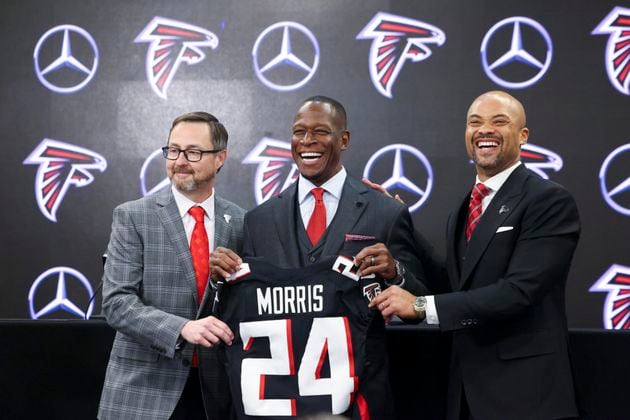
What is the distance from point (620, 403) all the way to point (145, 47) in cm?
375

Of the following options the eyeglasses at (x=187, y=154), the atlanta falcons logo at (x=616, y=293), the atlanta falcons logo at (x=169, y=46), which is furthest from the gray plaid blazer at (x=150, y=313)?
the atlanta falcons logo at (x=616, y=293)

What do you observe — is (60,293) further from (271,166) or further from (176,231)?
(176,231)

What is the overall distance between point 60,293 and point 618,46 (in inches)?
158

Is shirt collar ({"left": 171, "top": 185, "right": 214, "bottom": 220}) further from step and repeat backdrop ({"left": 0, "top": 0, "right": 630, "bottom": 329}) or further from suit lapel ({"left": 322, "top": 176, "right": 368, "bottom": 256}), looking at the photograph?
step and repeat backdrop ({"left": 0, "top": 0, "right": 630, "bottom": 329})

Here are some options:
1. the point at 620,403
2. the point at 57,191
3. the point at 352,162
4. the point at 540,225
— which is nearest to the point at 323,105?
the point at 540,225

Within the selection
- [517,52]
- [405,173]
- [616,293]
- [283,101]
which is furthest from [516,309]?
[283,101]

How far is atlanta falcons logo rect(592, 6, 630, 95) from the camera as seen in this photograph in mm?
4648

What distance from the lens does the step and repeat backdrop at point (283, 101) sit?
4668mm

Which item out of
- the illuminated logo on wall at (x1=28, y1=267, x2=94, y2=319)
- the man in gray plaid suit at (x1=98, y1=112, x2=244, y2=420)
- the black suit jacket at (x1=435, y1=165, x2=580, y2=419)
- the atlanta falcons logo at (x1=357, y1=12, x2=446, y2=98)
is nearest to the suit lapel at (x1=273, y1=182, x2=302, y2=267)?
the man in gray plaid suit at (x1=98, y1=112, x2=244, y2=420)

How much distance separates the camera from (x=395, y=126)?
4.80m

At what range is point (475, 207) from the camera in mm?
2504

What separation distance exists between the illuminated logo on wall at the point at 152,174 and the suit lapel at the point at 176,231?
244 cm

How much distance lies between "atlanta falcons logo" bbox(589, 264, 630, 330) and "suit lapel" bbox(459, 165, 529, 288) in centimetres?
253

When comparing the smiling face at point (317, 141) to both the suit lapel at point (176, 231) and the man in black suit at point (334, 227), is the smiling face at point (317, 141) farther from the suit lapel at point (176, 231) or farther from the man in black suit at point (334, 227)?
the suit lapel at point (176, 231)
